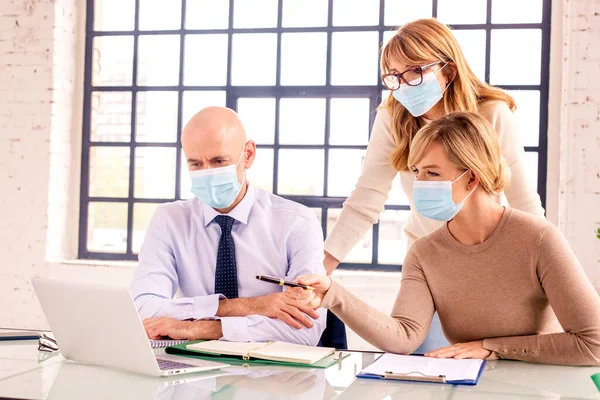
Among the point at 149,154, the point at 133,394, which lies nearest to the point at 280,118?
the point at 149,154

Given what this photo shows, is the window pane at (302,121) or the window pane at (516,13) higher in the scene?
the window pane at (516,13)

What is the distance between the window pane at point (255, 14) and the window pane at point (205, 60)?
15 cm

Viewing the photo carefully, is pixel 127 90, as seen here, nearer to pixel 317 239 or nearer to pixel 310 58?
pixel 310 58

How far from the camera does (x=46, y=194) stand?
437 cm

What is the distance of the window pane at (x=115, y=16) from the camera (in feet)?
15.4

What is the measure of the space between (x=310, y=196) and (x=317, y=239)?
2190 mm

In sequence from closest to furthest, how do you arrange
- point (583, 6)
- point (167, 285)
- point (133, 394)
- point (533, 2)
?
point (133, 394) → point (167, 285) → point (583, 6) → point (533, 2)

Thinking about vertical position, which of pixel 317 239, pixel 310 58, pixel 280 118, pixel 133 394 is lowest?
pixel 133 394

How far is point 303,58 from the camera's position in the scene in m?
4.45

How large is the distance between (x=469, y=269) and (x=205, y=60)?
3.16 meters

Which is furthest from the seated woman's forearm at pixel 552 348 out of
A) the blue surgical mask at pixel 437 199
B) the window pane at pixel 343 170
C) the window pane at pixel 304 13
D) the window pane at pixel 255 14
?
the window pane at pixel 255 14

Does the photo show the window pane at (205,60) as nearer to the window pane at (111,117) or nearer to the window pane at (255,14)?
the window pane at (255,14)

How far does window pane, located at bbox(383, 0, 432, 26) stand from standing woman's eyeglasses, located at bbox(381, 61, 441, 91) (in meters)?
2.19

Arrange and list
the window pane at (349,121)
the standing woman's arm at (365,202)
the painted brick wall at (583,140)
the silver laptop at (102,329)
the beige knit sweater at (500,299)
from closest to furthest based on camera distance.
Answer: the silver laptop at (102,329), the beige knit sweater at (500,299), the standing woman's arm at (365,202), the painted brick wall at (583,140), the window pane at (349,121)
